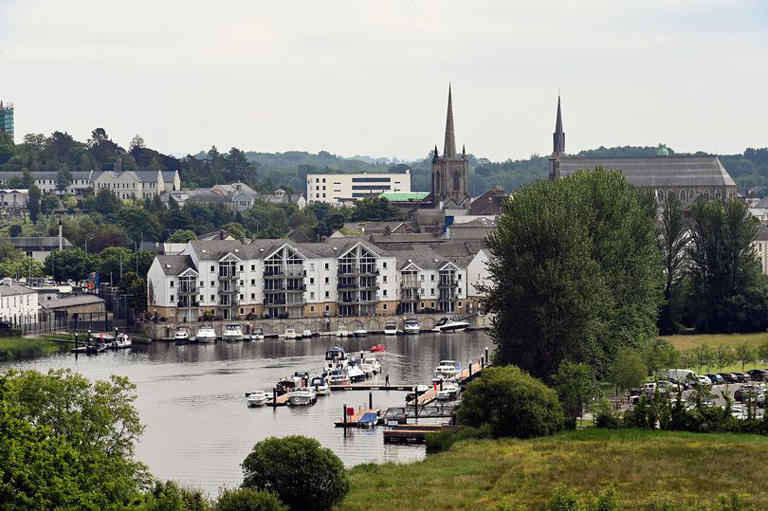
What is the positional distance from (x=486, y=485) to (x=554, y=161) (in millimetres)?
106496

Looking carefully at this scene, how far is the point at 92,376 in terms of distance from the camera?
6825 centimetres

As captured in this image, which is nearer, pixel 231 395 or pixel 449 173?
pixel 231 395

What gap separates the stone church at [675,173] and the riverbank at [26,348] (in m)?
67.6

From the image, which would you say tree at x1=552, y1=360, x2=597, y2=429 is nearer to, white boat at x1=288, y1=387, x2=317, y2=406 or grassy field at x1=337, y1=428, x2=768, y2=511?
grassy field at x1=337, y1=428, x2=768, y2=511

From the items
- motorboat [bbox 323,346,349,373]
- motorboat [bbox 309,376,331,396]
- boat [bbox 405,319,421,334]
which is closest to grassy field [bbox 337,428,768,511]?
motorboat [bbox 309,376,331,396]

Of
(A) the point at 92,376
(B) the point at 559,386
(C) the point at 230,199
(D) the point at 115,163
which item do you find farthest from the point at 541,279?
(D) the point at 115,163

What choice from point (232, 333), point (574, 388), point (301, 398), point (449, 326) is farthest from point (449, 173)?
point (574, 388)

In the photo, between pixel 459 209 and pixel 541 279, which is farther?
pixel 459 209

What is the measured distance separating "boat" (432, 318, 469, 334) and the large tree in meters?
26.5

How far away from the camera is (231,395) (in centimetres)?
6369

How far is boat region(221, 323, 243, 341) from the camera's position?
86.1 m

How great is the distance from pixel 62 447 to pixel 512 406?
19733 mm

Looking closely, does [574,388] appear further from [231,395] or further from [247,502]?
[247,502]

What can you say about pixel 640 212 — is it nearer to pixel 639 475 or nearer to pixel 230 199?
pixel 639 475
